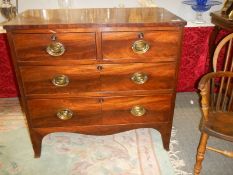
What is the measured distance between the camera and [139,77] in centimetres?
153

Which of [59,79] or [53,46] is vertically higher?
[53,46]

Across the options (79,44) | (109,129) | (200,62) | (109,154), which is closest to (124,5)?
(200,62)

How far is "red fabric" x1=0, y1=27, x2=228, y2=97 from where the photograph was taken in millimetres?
2322

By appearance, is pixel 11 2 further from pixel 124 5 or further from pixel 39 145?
pixel 39 145

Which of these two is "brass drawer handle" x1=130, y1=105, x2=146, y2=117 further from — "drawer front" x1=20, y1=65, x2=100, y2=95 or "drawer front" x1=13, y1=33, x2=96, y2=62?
"drawer front" x1=13, y1=33, x2=96, y2=62

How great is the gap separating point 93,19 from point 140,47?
36 cm

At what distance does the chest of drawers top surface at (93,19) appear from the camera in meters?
1.34

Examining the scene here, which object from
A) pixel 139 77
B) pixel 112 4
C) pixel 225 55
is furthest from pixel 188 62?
pixel 139 77

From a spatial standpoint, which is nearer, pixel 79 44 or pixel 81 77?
pixel 79 44

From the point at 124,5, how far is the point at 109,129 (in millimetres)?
1398

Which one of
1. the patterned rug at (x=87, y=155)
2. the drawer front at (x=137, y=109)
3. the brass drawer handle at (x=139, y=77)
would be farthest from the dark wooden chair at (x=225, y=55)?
the patterned rug at (x=87, y=155)

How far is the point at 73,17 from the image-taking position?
5.07ft

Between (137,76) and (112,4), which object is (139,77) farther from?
(112,4)

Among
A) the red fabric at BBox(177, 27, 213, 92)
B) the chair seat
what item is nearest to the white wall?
the red fabric at BBox(177, 27, 213, 92)
